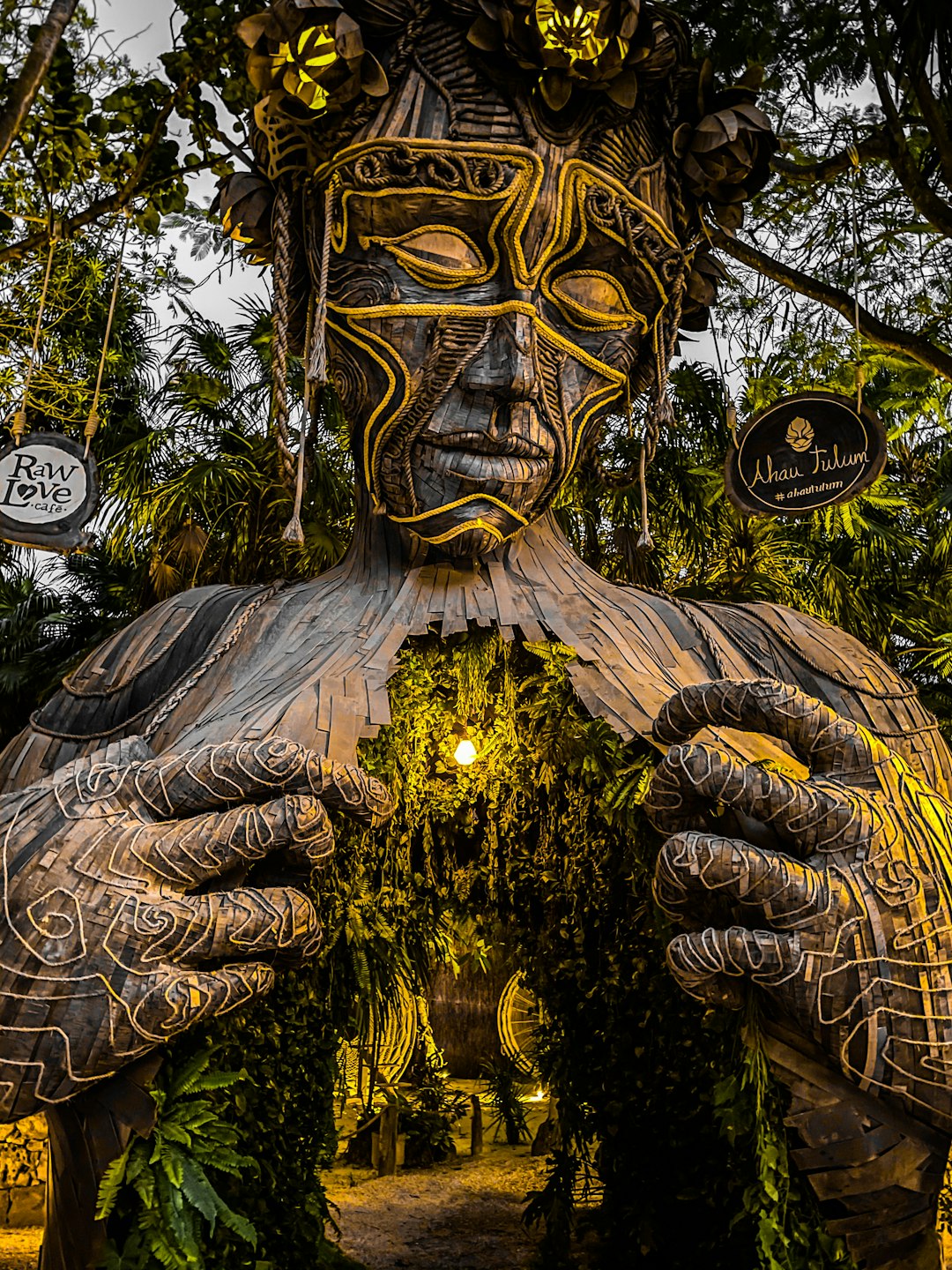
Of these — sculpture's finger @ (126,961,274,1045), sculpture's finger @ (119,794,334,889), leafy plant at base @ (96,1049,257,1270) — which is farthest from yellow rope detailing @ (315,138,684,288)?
leafy plant at base @ (96,1049,257,1270)

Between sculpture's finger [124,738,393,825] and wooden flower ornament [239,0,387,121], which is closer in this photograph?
sculpture's finger [124,738,393,825]

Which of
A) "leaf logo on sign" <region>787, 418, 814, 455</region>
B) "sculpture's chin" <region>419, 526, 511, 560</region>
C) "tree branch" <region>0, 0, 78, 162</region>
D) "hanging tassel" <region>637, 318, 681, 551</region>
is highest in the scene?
"tree branch" <region>0, 0, 78, 162</region>

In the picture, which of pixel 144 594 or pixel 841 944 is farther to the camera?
pixel 144 594

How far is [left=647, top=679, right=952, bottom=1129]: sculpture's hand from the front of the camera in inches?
92.3

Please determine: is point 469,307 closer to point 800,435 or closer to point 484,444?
point 484,444

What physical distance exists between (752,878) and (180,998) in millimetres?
1151

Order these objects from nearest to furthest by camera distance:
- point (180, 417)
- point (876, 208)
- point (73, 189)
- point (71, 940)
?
1. point (71, 940)
2. point (73, 189)
3. point (876, 208)
4. point (180, 417)

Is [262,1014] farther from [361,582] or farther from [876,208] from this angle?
[876,208]

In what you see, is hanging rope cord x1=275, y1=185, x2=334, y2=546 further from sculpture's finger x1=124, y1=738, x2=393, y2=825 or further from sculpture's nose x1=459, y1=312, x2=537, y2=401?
sculpture's finger x1=124, y1=738, x2=393, y2=825

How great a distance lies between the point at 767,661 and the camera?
3.15 metres

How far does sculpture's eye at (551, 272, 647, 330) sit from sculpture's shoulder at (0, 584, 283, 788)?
1.14 metres

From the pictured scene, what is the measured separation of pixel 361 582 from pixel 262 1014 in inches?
50.1

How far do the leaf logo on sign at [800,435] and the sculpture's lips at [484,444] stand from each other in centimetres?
72

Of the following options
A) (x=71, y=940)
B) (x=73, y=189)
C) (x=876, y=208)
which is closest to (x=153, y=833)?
(x=71, y=940)
